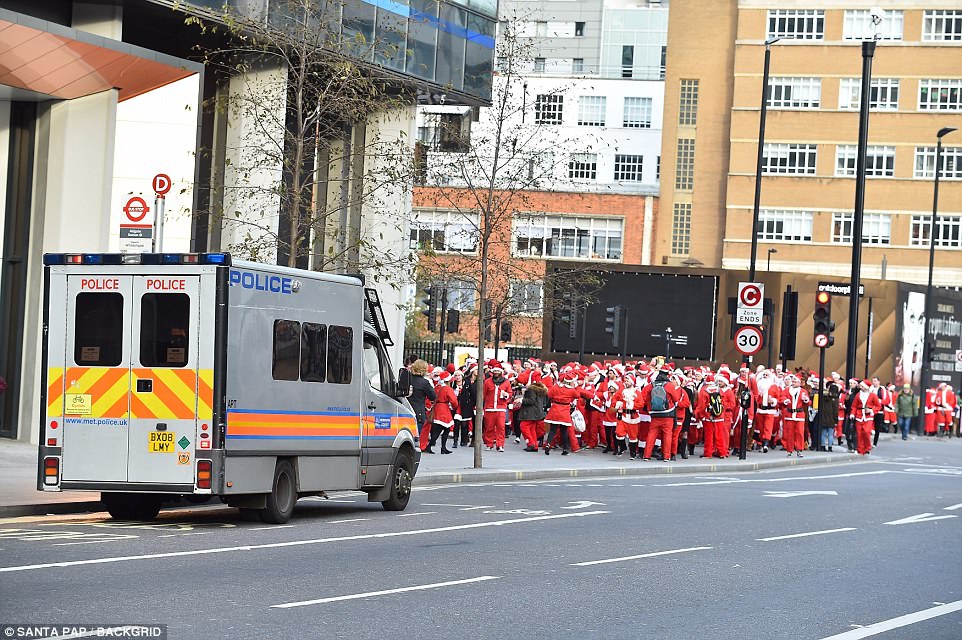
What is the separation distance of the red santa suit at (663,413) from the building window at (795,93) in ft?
173

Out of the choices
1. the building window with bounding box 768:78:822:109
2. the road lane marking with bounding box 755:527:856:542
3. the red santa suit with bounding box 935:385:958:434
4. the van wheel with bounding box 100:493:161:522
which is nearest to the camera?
the van wheel with bounding box 100:493:161:522

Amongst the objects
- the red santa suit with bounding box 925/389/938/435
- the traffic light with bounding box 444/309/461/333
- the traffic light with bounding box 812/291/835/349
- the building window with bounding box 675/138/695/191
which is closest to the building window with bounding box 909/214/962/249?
the building window with bounding box 675/138/695/191

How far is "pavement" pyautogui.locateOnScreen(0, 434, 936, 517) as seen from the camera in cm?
1714

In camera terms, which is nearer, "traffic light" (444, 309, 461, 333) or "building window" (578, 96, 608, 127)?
"traffic light" (444, 309, 461, 333)

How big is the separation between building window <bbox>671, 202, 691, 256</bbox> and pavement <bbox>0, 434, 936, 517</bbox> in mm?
45192

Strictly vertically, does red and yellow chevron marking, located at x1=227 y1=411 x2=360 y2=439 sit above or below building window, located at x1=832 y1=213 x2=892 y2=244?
below

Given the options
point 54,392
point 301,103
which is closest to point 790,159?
point 301,103

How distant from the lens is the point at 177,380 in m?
15.7

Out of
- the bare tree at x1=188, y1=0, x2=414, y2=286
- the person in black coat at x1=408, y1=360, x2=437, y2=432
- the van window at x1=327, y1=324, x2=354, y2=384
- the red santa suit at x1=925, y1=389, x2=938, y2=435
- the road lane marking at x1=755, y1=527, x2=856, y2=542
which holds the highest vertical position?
the bare tree at x1=188, y1=0, x2=414, y2=286

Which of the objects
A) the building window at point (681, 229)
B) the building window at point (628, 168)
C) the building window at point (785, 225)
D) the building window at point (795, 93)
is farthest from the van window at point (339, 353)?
the building window at point (628, 168)

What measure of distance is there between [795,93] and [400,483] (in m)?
67.4

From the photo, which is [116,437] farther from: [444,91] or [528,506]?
[444,91]

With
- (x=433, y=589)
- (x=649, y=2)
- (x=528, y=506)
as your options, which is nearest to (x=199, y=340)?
(x=433, y=589)

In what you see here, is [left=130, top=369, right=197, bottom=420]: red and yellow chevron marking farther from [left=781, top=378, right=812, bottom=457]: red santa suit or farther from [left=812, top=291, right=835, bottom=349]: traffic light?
[left=781, top=378, right=812, bottom=457]: red santa suit
